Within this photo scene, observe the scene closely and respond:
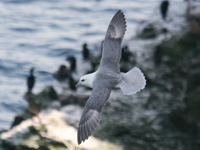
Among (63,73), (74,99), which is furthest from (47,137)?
(63,73)

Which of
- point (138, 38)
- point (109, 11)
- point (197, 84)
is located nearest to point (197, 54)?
point (197, 84)

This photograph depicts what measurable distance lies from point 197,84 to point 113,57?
293 centimetres

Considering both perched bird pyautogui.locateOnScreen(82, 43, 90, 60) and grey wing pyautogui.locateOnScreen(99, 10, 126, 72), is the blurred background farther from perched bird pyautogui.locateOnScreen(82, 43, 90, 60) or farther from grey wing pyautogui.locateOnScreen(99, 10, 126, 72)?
grey wing pyautogui.locateOnScreen(99, 10, 126, 72)

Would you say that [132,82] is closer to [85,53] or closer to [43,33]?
[85,53]

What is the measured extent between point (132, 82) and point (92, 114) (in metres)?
1.05

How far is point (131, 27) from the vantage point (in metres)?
16.8

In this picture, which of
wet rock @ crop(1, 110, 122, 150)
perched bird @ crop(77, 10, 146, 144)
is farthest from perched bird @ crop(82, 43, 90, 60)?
perched bird @ crop(77, 10, 146, 144)

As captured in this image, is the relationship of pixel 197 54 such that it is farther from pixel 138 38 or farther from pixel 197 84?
pixel 138 38

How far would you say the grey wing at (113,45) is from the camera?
337 inches

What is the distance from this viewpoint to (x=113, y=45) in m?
8.65

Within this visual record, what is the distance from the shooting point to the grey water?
13.4 m

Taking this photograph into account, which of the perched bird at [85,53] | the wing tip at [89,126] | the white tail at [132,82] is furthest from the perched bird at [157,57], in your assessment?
the wing tip at [89,126]

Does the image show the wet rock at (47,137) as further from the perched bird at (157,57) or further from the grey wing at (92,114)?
the perched bird at (157,57)

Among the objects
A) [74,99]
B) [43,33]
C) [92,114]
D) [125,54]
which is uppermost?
[125,54]
